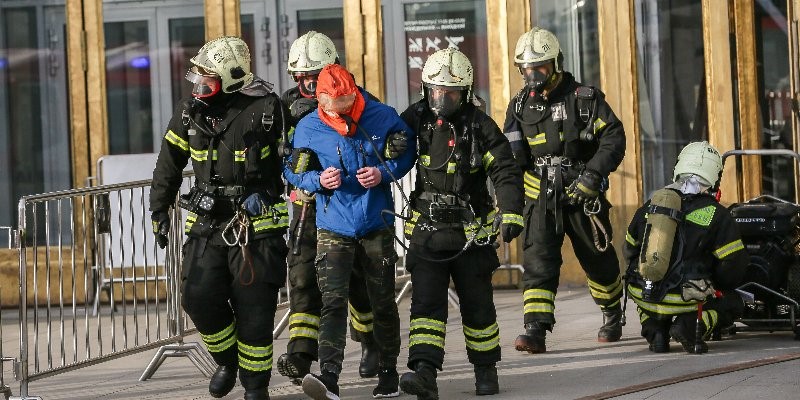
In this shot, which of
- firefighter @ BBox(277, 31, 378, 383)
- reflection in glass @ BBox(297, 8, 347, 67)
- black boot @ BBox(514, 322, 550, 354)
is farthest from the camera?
reflection in glass @ BBox(297, 8, 347, 67)

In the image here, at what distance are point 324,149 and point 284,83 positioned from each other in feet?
18.3

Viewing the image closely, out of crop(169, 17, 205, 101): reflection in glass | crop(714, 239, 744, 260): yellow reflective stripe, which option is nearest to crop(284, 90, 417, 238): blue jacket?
crop(714, 239, 744, 260): yellow reflective stripe

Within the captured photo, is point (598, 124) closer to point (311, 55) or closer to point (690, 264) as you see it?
point (690, 264)

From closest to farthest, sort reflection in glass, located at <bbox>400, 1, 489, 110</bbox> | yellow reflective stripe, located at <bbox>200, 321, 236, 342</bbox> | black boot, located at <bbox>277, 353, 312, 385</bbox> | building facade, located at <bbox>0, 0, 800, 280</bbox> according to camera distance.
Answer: yellow reflective stripe, located at <bbox>200, 321, 236, 342</bbox> → black boot, located at <bbox>277, 353, 312, 385</bbox> → building facade, located at <bbox>0, 0, 800, 280</bbox> → reflection in glass, located at <bbox>400, 1, 489, 110</bbox>

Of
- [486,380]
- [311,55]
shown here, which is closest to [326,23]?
[311,55]

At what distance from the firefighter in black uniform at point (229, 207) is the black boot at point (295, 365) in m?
0.31

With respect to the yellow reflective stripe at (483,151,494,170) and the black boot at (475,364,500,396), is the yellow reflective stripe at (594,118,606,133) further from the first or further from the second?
the black boot at (475,364,500,396)

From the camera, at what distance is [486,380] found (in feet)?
29.9

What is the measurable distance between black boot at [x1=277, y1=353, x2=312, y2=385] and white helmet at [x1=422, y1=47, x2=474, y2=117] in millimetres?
1506

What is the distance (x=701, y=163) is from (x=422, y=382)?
103 inches

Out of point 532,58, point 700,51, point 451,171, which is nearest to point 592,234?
point 532,58

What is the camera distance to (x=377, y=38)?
14.4m

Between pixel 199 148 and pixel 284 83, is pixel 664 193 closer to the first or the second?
pixel 199 148

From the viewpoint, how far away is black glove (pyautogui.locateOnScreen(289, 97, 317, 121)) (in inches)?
372
